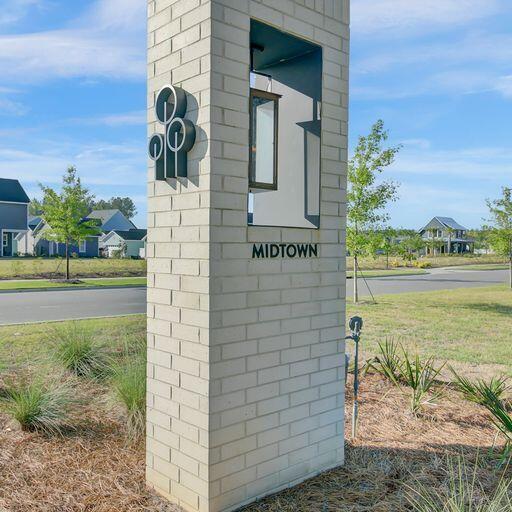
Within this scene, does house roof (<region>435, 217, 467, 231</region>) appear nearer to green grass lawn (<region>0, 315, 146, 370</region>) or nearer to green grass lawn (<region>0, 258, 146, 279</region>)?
green grass lawn (<region>0, 258, 146, 279</region>)

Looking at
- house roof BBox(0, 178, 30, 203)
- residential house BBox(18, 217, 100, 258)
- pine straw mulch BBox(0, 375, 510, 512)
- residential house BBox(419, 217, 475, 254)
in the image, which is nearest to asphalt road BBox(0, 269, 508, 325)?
pine straw mulch BBox(0, 375, 510, 512)

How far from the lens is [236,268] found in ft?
10.8

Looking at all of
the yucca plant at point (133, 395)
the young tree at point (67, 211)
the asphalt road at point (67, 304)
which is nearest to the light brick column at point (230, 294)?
the yucca plant at point (133, 395)

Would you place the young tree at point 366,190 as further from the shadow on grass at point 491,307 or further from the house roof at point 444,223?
the house roof at point 444,223

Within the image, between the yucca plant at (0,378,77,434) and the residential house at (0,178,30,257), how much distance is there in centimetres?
4068

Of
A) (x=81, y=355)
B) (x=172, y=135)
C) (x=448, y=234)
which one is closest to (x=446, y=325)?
(x=81, y=355)

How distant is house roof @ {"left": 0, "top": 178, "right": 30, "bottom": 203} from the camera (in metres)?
40.5

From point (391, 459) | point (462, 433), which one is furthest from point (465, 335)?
point (391, 459)

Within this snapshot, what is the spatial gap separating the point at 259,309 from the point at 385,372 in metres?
3.69

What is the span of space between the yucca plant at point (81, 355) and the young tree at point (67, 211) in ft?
60.1

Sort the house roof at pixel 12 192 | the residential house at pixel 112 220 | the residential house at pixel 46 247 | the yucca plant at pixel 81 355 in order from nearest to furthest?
the yucca plant at pixel 81 355, the house roof at pixel 12 192, the residential house at pixel 46 247, the residential house at pixel 112 220

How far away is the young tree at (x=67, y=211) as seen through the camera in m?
23.8

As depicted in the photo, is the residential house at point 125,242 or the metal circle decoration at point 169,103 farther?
the residential house at point 125,242

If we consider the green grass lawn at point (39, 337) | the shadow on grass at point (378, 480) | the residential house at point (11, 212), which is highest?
the residential house at point (11, 212)
